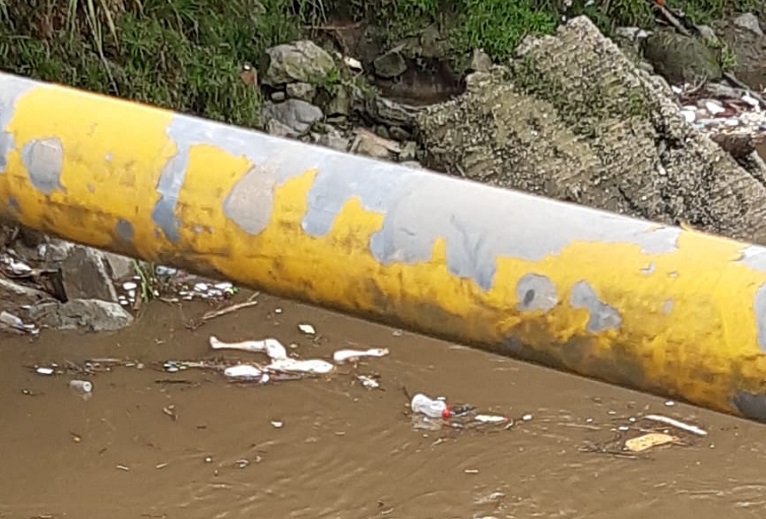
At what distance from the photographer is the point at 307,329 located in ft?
14.5

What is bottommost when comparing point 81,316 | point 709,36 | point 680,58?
point 81,316

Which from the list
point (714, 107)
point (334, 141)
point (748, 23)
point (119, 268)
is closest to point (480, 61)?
point (334, 141)

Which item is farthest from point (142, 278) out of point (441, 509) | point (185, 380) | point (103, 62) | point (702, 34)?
point (702, 34)

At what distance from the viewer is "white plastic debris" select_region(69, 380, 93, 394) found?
3.85 metres

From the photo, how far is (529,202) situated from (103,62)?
4701mm

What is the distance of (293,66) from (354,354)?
8.90 ft

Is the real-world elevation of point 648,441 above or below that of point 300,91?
below

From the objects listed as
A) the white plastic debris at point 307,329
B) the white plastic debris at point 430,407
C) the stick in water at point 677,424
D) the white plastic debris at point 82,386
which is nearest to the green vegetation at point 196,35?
the white plastic debris at point 307,329

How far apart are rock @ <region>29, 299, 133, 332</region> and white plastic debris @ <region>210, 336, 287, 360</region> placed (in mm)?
348

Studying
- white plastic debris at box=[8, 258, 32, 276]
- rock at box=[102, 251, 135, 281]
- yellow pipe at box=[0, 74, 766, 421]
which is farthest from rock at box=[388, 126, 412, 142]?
yellow pipe at box=[0, 74, 766, 421]

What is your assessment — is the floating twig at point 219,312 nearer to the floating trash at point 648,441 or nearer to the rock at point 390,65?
the floating trash at point 648,441

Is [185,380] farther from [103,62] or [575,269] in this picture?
[575,269]

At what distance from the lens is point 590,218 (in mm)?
758

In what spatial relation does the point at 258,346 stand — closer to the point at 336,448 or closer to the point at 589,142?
the point at 336,448
